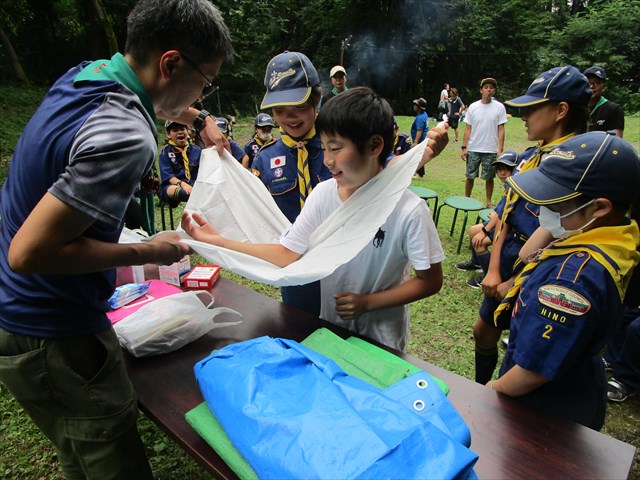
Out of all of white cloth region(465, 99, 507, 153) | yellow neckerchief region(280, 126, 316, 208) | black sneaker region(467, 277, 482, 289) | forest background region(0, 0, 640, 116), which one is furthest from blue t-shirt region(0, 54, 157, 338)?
forest background region(0, 0, 640, 116)

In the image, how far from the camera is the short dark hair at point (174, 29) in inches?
43.9

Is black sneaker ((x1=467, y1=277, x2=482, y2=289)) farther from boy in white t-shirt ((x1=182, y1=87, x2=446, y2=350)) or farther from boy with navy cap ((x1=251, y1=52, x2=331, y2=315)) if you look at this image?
boy in white t-shirt ((x1=182, y1=87, x2=446, y2=350))

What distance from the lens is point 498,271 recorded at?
2.35m

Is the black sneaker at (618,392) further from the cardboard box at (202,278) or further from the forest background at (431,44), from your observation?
the forest background at (431,44)

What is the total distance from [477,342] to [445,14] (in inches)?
997

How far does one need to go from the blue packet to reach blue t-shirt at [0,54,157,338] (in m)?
0.54

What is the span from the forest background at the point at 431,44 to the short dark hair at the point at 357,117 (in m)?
17.6

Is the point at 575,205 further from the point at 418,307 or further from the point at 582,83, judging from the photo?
the point at 418,307

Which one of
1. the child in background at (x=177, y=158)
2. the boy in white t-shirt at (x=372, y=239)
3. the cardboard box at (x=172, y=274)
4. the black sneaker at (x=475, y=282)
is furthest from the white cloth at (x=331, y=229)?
the black sneaker at (x=475, y=282)

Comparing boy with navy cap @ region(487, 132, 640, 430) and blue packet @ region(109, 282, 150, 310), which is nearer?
boy with navy cap @ region(487, 132, 640, 430)

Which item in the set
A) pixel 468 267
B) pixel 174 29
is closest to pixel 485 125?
pixel 468 267

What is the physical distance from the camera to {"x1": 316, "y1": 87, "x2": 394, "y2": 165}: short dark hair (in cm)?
146

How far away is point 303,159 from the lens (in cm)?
238

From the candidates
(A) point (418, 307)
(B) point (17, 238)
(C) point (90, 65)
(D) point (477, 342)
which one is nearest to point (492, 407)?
(D) point (477, 342)
